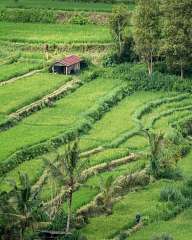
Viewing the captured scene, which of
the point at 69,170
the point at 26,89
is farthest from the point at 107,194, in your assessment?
the point at 26,89

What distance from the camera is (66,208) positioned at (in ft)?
132

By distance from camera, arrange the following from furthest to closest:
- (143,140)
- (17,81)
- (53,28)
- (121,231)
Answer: (53,28) < (17,81) < (143,140) < (121,231)

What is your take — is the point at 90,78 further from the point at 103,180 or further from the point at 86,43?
the point at 103,180

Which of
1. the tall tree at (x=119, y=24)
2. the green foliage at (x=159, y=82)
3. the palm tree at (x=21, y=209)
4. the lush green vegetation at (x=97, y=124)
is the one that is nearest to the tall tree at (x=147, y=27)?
the lush green vegetation at (x=97, y=124)

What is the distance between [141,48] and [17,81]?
8.55m

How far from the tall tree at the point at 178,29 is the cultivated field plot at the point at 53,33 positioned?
7.20m

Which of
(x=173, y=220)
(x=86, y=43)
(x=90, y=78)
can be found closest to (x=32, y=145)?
(x=173, y=220)

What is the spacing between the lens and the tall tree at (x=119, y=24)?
63.9 m

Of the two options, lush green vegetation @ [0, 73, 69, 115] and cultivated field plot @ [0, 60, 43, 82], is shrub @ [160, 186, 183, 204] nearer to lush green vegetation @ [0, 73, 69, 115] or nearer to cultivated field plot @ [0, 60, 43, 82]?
lush green vegetation @ [0, 73, 69, 115]

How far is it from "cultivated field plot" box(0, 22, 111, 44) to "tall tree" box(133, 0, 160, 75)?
5566 mm

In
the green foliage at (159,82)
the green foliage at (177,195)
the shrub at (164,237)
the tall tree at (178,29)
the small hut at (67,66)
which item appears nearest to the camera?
the shrub at (164,237)

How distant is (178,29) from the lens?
197 feet

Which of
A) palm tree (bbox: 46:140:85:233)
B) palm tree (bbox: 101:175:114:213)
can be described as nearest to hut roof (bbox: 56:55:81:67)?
palm tree (bbox: 101:175:114:213)

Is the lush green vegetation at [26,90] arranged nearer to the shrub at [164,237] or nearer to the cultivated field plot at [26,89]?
the cultivated field plot at [26,89]
